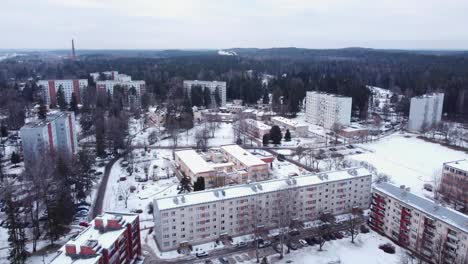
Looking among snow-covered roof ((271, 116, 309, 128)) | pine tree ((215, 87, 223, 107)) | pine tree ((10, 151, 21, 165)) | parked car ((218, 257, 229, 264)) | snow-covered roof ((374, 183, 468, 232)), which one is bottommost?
parked car ((218, 257, 229, 264))

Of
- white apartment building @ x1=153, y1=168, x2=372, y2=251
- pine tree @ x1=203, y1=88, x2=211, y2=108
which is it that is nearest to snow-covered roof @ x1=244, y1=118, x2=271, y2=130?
pine tree @ x1=203, y1=88, x2=211, y2=108

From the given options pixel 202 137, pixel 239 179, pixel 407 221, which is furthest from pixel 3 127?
pixel 407 221

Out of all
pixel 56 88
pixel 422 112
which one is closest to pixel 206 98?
pixel 56 88

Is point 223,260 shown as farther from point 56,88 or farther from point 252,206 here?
point 56,88

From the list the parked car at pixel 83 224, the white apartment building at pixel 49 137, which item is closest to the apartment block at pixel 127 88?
the white apartment building at pixel 49 137

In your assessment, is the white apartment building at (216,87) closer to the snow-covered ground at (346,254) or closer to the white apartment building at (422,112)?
the white apartment building at (422,112)

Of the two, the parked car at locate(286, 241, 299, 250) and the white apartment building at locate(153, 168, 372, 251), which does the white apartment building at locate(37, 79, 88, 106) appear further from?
the parked car at locate(286, 241, 299, 250)
